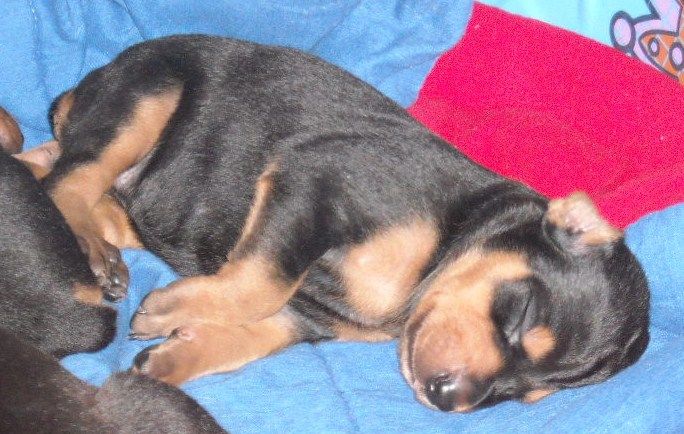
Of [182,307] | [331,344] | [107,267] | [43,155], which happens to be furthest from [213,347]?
[43,155]

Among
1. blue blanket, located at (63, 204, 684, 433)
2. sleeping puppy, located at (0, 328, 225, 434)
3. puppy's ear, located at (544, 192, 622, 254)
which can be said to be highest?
puppy's ear, located at (544, 192, 622, 254)

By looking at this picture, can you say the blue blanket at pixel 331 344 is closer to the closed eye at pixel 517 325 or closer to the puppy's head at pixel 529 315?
the puppy's head at pixel 529 315

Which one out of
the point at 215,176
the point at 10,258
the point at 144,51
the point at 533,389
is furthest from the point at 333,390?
the point at 144,51

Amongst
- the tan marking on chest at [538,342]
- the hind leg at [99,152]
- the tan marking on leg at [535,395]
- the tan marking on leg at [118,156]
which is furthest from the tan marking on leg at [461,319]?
the tan marking on leg at [118,156]

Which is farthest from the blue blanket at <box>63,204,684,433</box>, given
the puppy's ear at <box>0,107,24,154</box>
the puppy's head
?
the puppy's ear at <box>0,107,24,154</box>

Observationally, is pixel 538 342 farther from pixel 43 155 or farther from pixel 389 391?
pixel 43 155

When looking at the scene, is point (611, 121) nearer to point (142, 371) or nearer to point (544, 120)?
point (544, 120)

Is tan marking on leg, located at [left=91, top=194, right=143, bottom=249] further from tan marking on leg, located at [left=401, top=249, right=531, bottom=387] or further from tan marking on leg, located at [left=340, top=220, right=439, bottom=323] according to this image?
tan marking on leg, located at [left=401, top=249, right=531, bottom=387]
